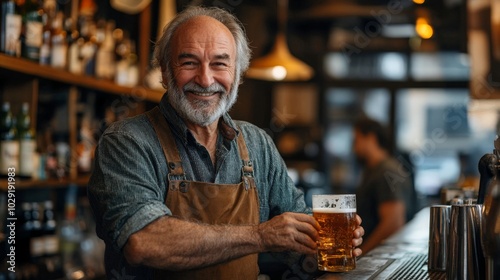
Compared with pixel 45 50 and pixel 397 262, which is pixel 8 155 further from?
pixel 397 262

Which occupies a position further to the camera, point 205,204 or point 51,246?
point 51,246

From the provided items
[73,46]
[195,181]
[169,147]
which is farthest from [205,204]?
[73,46]

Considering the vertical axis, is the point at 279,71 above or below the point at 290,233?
above

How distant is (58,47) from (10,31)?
479mm

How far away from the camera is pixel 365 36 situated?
26.5 ft

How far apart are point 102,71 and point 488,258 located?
2674 mm

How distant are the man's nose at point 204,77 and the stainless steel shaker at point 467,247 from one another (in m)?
0.74

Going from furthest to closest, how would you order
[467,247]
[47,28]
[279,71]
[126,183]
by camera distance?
1. [279,71]
2. [47,28]
3. [126,183]
4. [467,247]

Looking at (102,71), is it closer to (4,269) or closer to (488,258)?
(4,269)

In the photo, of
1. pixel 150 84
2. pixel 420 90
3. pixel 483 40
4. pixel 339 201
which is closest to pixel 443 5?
pixel 420 90

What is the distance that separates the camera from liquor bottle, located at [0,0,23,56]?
2.83 metres

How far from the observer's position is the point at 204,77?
2.04 metres

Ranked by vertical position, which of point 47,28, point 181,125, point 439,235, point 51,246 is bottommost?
point 51,246

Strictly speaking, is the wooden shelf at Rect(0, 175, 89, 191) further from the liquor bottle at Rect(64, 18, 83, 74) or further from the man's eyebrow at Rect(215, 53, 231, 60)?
the man's eyebrow at Rect(215, 53, 231, 60)
